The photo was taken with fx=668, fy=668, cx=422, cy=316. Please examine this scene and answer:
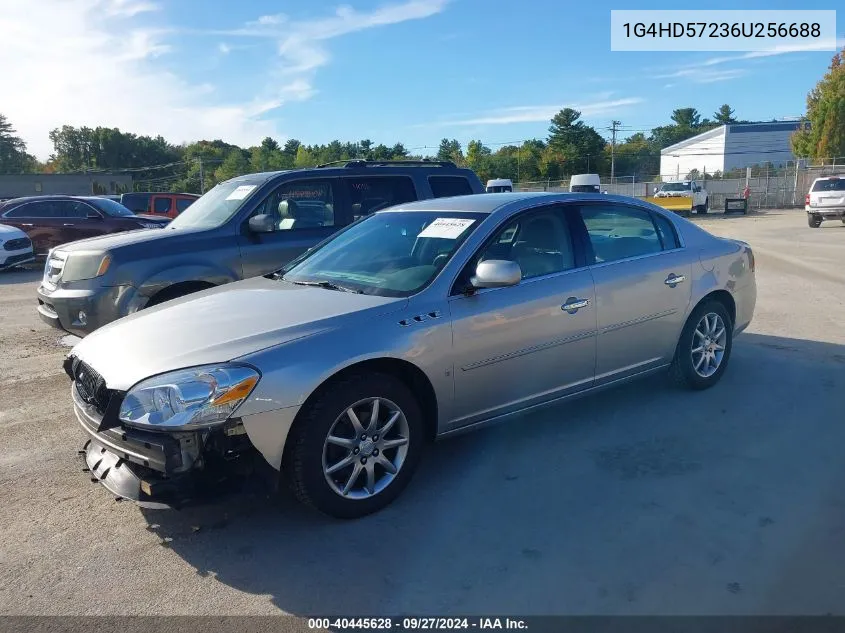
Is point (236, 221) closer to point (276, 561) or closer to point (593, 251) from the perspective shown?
point (593, 251)

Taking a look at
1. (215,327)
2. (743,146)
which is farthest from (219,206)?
(743,146)

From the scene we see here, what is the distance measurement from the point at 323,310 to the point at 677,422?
2.70 m

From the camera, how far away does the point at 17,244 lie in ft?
46.3

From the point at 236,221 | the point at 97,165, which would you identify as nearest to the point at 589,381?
the point at 236,221

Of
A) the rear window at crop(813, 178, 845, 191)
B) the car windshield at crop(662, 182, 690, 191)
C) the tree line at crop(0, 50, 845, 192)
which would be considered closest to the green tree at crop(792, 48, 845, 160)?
the tree line at crop(0, 50, 845, 192)

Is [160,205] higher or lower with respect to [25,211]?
lower

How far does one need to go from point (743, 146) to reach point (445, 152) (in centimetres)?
3619

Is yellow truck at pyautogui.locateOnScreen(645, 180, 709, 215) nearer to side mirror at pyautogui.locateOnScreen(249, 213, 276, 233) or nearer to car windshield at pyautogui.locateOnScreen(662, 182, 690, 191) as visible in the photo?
car windshield at pyautogui.locateOnScreen(662, 182, 690, 191)

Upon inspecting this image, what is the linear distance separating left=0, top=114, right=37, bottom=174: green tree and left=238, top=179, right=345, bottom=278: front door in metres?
106

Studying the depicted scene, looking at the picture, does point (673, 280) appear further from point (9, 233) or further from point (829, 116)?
point (829, 116)

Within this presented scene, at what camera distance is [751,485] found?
3752 millimetres

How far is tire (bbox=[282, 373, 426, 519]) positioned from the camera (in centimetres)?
323

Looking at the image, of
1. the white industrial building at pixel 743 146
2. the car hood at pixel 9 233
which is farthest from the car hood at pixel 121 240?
the white industrial building at pixel 743 146

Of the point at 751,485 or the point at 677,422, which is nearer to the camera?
the point at 751,485
